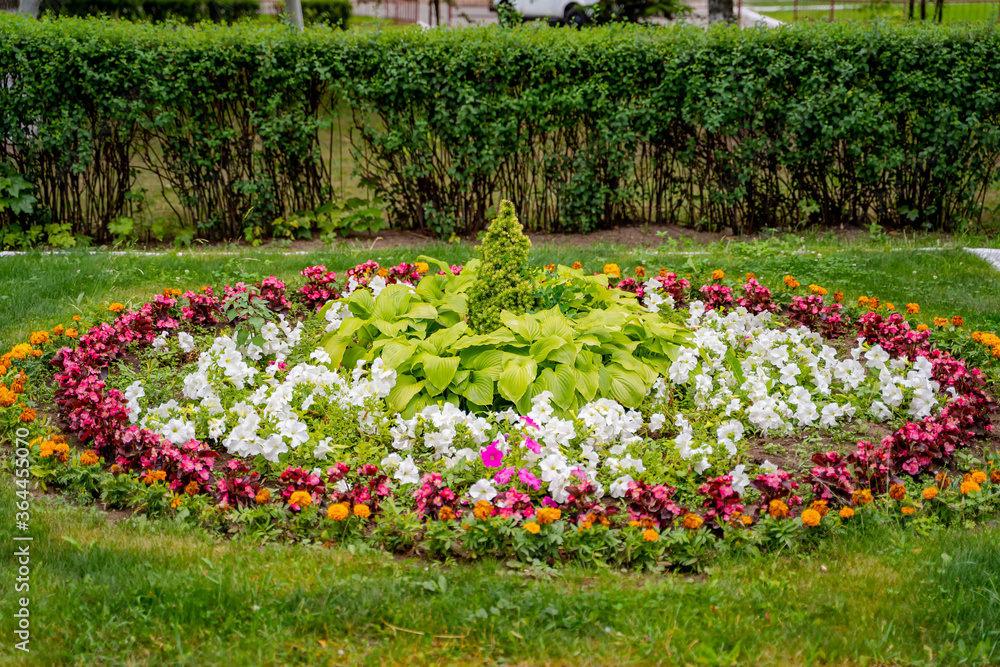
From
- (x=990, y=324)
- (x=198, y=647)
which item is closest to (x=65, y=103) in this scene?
(x=198, y=647)

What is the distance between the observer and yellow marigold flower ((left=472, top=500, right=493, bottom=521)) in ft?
10.1

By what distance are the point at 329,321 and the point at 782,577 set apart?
285 cm

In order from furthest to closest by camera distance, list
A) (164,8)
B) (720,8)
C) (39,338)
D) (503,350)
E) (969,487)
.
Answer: (164,8) < (720,8) < (39,338) < (503,350) < (969,487)

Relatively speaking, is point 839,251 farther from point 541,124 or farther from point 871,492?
point 871,492

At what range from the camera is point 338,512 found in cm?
309

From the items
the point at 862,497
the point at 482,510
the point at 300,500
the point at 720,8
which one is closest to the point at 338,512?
the point at 300,500

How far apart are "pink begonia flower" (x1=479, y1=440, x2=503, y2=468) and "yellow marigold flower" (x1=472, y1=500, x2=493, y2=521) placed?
1.09 ft

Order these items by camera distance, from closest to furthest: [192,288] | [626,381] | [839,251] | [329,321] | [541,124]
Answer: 1. [626,381]
2. [329,321]
3. [192,288]
4. [839,251]
5. [541,124]

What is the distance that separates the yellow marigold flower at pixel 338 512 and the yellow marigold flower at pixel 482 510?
18.3 inches

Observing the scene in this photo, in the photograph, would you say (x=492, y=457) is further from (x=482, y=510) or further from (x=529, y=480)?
(x=482, y=510)

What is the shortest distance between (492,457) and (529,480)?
201 millimetres

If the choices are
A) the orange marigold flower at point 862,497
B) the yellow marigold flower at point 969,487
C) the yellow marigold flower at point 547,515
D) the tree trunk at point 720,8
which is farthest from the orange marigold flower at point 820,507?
the tree trunk at point 720,8

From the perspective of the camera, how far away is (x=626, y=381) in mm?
4035

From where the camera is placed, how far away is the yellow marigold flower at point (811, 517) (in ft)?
10.0
